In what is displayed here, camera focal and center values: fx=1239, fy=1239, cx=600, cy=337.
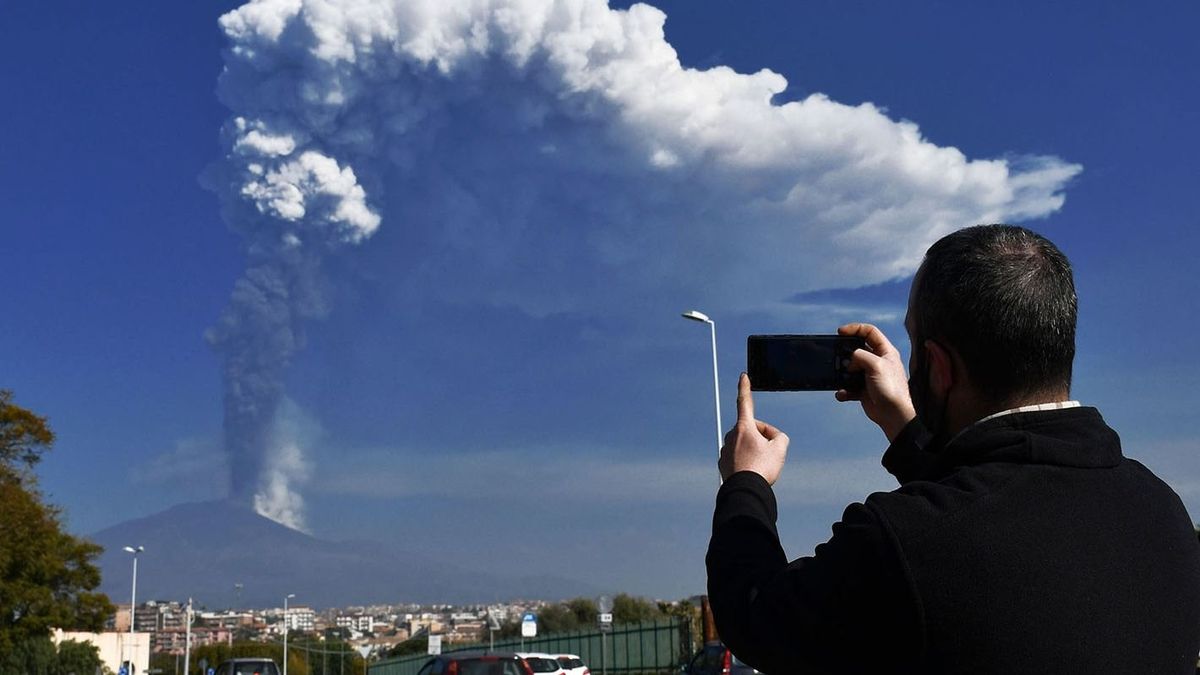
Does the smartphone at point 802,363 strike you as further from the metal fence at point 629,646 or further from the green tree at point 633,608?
the green tree at point 633,608

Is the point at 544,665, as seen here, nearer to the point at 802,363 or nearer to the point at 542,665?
the point at 542,665

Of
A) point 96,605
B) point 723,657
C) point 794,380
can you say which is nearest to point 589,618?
point 96,605

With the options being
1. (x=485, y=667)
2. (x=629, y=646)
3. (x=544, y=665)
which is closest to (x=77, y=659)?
(x=629, y=646)

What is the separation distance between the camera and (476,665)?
1895cm

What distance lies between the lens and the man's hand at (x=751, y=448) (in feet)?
6.85

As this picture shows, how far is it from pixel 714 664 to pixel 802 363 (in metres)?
21.5

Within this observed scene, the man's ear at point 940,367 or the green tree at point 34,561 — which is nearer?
the man's ear at point 940,367

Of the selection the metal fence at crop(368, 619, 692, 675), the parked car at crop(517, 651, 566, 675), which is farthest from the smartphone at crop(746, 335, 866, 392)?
the metal fence at crop(368, 619, 692, 675)

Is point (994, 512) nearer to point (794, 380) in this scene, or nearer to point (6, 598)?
point (794, 380)

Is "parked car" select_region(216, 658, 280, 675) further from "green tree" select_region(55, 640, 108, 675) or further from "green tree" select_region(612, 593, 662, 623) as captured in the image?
"green tree" select_region(612, 593, 662, 623)

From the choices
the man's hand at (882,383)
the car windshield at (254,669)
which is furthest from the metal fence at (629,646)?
the man's hand at (882,383)

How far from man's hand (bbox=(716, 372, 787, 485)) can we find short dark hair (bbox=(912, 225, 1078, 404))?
0.31 metres

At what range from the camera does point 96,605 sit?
47562 mm

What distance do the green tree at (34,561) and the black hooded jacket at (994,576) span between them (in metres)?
45.7
